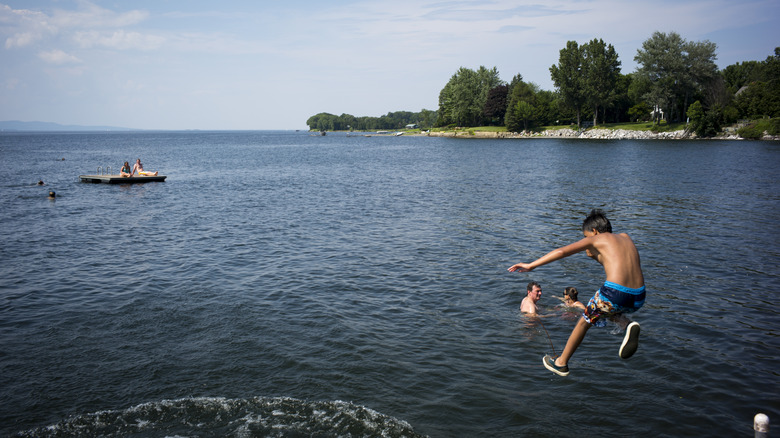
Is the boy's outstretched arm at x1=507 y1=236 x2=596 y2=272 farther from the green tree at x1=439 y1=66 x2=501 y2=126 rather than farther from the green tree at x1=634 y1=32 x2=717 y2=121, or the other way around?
the green tree at x1=439 y1=66 x2=501 y2=126

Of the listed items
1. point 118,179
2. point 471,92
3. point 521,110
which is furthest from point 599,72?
point 118,179

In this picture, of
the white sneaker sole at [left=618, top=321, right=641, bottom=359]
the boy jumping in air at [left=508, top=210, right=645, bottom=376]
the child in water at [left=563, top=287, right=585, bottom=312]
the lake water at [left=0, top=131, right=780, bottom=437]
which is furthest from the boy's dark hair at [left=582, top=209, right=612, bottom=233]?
the child in water at [left=563, top=287, right=585, bottom=312]

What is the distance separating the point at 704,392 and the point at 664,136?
119 metres

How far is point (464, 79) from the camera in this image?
184 metres

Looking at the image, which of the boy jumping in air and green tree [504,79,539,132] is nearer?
the boy jumping in air

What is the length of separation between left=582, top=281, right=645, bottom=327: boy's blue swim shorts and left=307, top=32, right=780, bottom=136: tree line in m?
117

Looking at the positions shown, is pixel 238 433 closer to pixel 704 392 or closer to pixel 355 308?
pixel 355 308

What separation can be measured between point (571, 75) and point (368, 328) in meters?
136

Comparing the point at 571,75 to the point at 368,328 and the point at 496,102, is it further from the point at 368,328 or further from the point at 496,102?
the point at 368,328

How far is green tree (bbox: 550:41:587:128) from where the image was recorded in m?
131

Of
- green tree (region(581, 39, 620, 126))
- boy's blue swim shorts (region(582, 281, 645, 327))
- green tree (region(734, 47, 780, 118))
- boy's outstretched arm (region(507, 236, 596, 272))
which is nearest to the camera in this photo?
boy's outstretched arm (region(507, 236, 596, 272))

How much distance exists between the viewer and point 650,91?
12788 cm

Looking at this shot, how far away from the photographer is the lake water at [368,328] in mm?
8805

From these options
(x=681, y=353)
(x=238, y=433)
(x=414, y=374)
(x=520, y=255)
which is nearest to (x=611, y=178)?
(x=520, y=255)
